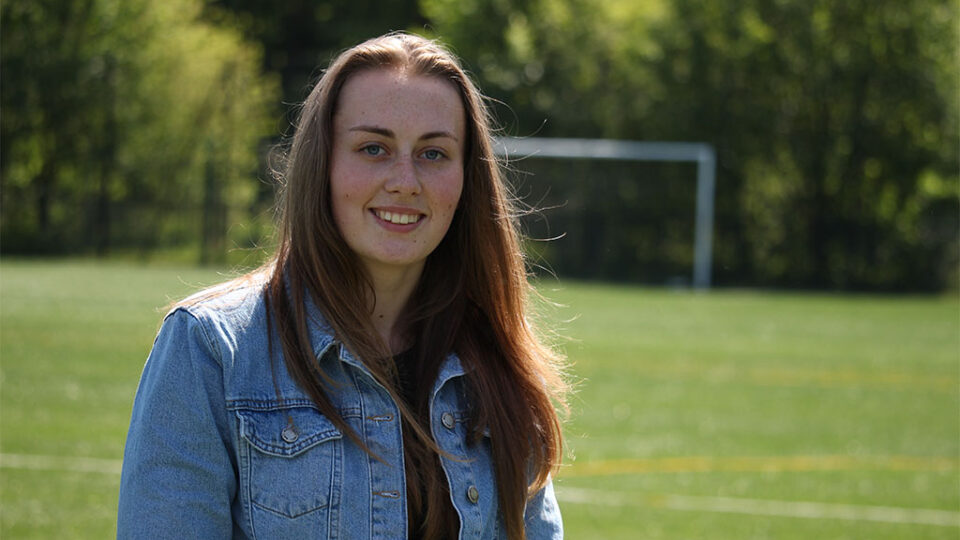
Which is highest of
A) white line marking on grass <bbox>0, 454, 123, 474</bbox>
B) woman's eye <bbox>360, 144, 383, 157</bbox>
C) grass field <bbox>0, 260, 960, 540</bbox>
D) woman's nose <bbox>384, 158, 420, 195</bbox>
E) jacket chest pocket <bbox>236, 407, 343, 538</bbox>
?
woman's eye <bbox>360, 144, 383, 157</bbox>

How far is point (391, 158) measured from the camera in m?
2.58

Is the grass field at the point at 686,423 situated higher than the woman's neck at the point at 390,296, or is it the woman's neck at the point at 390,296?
the woman's neck at the point at 390,296

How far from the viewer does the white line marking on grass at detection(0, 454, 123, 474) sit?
330 inches

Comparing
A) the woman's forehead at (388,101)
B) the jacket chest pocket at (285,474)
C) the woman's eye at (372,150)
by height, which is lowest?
the jacket chest pocket at (285,474)

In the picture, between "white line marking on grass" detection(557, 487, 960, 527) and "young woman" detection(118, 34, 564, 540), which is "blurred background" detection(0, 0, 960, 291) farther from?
"young woman" detection(118, 34, 564, 540)

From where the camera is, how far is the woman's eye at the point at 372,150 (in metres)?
2.57

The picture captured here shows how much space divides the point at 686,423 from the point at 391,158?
9414 millimetres

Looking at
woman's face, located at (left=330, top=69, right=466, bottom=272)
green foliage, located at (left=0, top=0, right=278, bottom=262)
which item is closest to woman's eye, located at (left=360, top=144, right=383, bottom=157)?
woman's face, located at (left=330, top=69, right=466, bottom=272)

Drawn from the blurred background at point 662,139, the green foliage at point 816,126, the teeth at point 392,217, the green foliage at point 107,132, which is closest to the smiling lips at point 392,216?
the teeth at point 392,217

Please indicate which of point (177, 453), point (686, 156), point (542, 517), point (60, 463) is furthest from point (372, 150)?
point (686, 156)

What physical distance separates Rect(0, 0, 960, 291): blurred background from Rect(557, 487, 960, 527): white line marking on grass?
24253mm

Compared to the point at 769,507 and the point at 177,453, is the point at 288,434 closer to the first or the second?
the point at 177,453

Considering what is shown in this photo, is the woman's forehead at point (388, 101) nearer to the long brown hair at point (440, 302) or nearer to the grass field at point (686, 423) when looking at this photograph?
the long brown hair at point (440, 302)

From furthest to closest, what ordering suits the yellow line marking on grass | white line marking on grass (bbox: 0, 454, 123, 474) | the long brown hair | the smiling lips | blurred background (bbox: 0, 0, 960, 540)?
1. blurred background (bbox: 0, 0, 960, 540)
2. the yellow line marking on grass
3. white line marking on grass (bbox: 0, 454, 123, 474)
4. the smiling lips
5. the long brown hair
